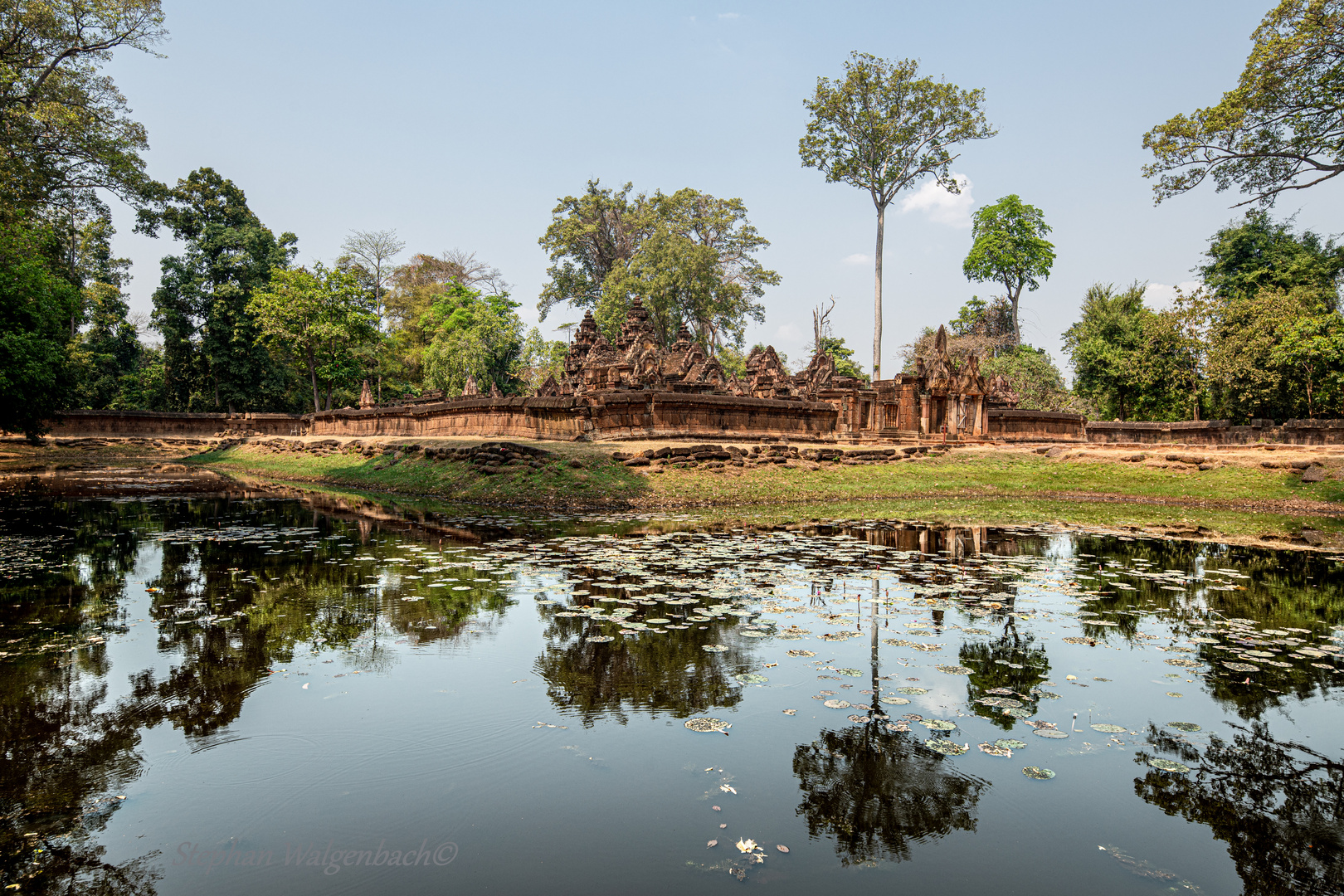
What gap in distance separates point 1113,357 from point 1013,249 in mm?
20337

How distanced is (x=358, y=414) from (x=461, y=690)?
26106 mm

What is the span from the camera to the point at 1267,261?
33.0m

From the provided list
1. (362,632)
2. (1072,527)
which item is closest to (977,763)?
(362,632)

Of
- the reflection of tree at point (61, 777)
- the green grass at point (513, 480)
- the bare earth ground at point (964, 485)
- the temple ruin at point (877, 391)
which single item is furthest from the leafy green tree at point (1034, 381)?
the reflection of tree at point (61, 777)

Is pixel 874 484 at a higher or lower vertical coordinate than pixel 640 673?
higher

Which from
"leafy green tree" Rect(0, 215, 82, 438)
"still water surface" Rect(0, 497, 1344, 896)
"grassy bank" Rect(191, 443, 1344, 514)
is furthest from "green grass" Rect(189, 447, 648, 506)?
"leafy green tree" Rect(0, 215, 82, 438)

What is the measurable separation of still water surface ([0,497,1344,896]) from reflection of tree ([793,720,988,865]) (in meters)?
0.02

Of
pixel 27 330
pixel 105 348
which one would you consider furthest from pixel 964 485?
pixel 105 348

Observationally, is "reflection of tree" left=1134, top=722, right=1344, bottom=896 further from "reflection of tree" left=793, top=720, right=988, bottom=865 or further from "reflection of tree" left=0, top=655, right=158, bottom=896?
"reflection of tree" left=0, top=655, right=158, bottom=896

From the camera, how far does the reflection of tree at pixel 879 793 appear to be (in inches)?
114

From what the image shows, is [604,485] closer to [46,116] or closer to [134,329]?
[46,116]

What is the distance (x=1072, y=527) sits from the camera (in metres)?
11.7

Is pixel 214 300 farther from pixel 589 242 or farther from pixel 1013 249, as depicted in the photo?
pixel 1013 249

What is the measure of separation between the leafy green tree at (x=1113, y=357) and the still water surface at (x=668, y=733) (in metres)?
26.9
